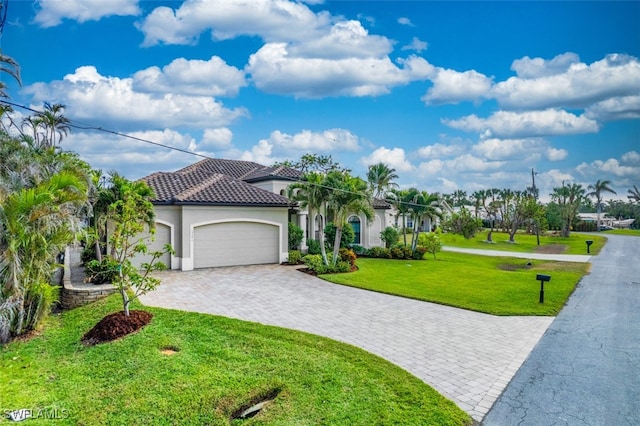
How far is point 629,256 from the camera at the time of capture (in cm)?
2698

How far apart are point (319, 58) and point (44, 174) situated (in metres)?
11.7

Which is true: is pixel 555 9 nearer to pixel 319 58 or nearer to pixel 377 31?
pixel 377 31

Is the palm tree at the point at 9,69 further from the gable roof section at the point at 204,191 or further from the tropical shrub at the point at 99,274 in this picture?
the tropical shrub at the point at 99,274

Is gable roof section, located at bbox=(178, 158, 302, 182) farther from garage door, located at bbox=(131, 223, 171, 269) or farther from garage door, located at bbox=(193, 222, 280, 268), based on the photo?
garage door, located at bbox=(131, 223, 171, 269)

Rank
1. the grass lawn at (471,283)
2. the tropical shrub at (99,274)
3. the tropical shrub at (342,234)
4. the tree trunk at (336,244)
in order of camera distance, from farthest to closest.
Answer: the tropical shrub at (342,234) < the tree trunk at (336,244) < the tropical shrub at (99,274) < the grass lawn at (471,283)

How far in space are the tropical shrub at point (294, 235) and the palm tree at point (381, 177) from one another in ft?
90.9

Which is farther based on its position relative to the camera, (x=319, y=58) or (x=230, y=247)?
(x=230, y=247)

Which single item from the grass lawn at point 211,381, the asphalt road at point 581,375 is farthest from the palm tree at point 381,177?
the grass lawn at point 211,381

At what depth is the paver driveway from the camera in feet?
22.6

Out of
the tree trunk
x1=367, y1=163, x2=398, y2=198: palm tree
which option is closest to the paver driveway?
the tree trunk

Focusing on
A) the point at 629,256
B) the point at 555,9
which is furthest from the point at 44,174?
the point at 629,256

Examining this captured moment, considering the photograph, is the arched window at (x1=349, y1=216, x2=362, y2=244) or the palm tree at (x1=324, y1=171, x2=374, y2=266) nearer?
the palm tree at (x1=324, y1=171, x2=374, y2=266)

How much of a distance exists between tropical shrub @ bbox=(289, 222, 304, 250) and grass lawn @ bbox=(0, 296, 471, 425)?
13.2 metres

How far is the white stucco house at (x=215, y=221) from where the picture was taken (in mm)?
18141
